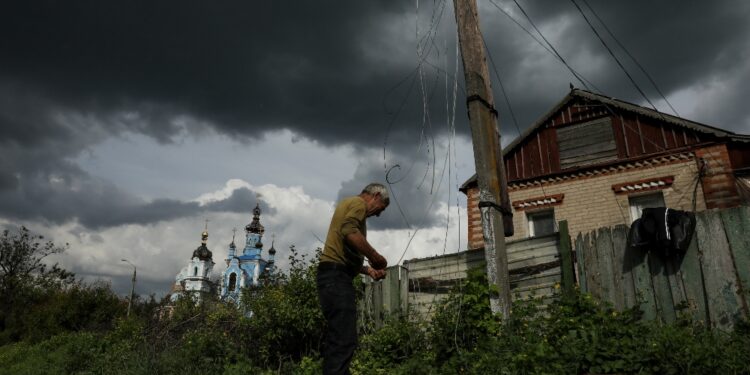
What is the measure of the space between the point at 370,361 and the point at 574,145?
36.1 ft

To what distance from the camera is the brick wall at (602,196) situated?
11.7 metres

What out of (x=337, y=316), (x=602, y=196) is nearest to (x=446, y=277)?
(x=337, y=316)

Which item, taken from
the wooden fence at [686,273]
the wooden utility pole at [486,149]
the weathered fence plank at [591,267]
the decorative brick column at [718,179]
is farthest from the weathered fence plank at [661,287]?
the decorative brick column at [718,179]

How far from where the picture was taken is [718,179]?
11297 millimetres

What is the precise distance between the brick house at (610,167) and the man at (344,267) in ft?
32.5

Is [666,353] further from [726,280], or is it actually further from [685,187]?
[685,187]

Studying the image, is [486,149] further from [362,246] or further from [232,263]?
[232,263]

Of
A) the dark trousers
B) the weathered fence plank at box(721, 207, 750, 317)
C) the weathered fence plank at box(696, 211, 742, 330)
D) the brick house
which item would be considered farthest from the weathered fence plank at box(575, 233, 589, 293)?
the brick house

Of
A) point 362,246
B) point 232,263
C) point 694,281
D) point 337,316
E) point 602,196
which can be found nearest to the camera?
point 337,316

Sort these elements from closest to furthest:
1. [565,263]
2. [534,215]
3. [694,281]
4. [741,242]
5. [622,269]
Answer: [741,242]
[694,281]
[622,269]
[565,263]
[534,215]

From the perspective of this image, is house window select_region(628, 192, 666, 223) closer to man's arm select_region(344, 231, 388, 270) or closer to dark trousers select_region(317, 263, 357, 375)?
man's arm select_region(344, 231, 388, 270)

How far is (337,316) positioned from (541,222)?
11480mm

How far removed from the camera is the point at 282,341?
7.54 metres

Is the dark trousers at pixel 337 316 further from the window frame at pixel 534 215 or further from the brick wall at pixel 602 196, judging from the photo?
the window frame at pixel 534 215
